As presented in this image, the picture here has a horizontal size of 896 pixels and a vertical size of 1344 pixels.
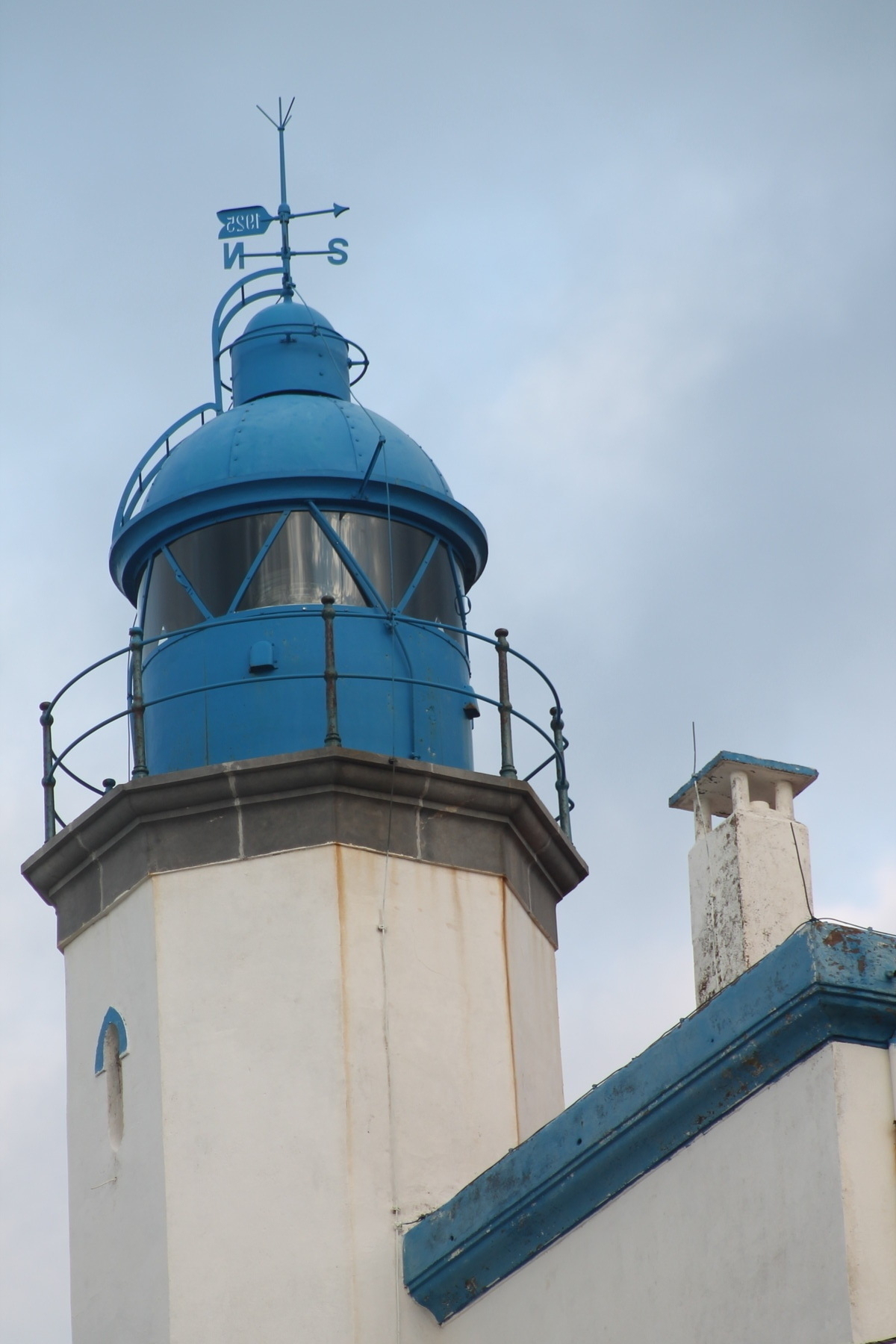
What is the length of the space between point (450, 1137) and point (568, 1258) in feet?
6.47

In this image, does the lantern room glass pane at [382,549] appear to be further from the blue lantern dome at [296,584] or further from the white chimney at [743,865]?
the white chimney at [743,865]

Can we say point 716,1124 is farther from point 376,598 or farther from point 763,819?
point 376,598

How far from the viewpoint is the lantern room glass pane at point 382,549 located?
13094 mm

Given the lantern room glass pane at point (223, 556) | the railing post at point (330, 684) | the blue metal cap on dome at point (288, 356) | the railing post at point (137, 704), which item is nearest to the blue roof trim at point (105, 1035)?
the railing post at point (137, 704)

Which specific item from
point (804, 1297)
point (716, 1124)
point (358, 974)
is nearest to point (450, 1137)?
point (358, 974)

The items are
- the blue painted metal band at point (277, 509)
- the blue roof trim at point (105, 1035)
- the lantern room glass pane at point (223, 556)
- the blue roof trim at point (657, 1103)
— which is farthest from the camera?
the blue painted metal band at point (277, 509)

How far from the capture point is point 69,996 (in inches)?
504

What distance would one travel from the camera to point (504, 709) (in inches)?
497

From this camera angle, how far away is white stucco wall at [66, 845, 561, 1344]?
1130cm

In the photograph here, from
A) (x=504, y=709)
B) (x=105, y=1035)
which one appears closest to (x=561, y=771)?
(x=504, y=709)

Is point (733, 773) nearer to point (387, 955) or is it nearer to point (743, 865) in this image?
point (743, 865)

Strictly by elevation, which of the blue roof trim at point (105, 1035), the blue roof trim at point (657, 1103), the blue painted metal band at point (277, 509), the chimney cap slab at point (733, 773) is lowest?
the blue roof trim at point (657, 1103)

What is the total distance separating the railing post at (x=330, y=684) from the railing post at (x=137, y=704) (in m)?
1.04

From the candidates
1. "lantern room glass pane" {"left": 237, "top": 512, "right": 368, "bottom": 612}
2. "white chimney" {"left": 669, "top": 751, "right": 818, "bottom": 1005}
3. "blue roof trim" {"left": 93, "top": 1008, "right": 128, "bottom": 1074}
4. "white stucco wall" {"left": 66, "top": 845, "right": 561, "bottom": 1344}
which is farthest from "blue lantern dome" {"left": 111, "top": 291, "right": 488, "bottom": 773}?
"white chimney" {"left": 669, "top": 751, "right": 818, "bottom": 1005}
